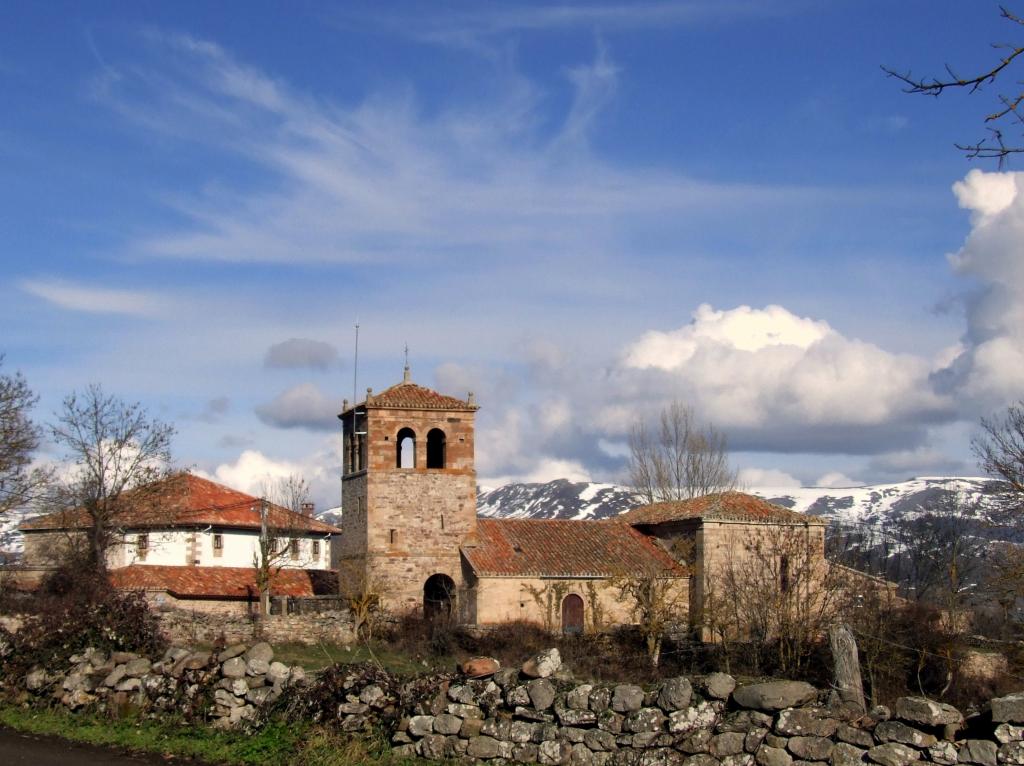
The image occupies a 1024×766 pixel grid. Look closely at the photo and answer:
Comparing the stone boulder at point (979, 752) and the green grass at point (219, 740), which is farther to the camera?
the green grass at point (219, 740)

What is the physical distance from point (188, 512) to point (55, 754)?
130 feet

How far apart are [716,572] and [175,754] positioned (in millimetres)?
33290

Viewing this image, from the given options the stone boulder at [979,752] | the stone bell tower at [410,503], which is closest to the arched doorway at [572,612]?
the stone bell tower at [410,503]

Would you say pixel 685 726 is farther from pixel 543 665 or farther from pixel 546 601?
pixel 546 601

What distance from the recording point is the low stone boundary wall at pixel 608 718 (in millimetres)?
11445

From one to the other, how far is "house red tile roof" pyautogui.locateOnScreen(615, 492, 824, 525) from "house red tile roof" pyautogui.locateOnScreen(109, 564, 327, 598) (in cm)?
1514

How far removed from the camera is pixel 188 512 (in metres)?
52.9

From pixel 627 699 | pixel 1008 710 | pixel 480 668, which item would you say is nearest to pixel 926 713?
pixel 1008 710

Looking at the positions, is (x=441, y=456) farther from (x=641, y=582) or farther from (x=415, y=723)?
(x=415, y=723)

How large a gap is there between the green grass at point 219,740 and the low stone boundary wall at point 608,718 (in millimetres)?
287

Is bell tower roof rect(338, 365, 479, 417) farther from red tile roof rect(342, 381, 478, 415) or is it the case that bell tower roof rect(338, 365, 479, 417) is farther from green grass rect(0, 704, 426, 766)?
green grass rect(0, 704, 426, 766)

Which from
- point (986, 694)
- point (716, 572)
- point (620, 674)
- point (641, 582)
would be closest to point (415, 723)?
point (620, 674)

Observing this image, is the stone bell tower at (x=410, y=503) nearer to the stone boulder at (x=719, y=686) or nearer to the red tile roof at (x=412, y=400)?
the red tile roof at (x=412, y=400)

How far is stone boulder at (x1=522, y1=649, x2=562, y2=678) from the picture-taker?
13.6m
